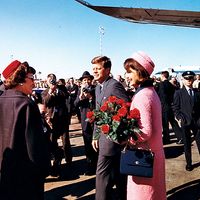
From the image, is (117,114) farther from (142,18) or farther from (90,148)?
(142,18)

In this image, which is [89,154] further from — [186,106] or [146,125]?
[146,125]

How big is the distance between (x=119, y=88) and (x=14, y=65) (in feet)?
5.05

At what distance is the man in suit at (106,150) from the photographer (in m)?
3.80

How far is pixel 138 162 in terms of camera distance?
9.55 ft

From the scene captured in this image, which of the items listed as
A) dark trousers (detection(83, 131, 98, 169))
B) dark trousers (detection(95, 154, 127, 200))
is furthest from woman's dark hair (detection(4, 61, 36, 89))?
dark trousers (detection(83, 131, 98, 169))

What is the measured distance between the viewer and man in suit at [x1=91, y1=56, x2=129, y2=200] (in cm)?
380

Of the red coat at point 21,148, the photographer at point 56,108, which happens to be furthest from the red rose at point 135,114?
the photographer at point 56,108

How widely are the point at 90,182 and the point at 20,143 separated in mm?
3292

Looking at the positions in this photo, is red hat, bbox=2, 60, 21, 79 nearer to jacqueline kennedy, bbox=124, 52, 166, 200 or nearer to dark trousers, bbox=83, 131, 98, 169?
jacqueline kennedy, bbox=124, 52, 166, 200

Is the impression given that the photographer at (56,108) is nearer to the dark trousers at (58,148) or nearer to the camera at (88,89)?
the dark trousers at (58,148)

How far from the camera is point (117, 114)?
2.96 meters

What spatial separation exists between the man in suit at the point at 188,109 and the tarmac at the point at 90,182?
0.42m

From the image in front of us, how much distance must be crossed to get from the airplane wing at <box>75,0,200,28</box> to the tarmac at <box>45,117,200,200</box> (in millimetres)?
6561

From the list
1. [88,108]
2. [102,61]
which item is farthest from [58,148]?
[102,61]
